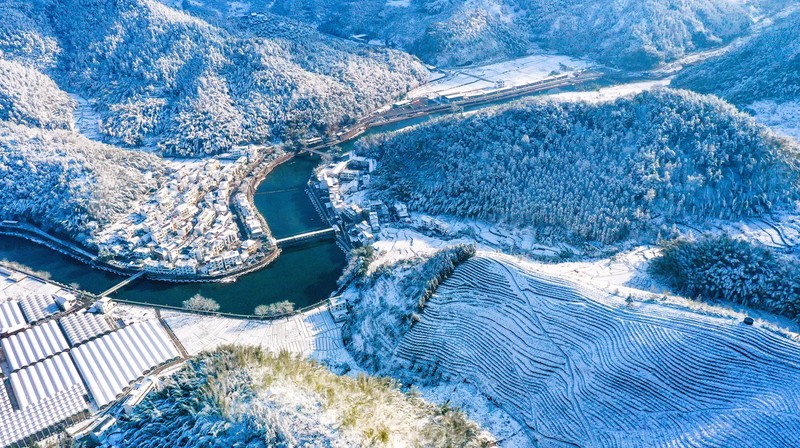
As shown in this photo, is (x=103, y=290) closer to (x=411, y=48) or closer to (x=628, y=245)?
Answer: (x=628, y=245)

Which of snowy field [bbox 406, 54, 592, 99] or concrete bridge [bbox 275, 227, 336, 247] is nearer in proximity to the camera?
concrete bridge [bbox 275, 227, 336, 247]

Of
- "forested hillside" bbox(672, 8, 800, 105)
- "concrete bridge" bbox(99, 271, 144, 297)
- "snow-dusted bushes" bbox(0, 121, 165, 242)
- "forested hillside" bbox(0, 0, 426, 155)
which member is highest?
"forested hillside" bbox(0, 0, 426, 155)

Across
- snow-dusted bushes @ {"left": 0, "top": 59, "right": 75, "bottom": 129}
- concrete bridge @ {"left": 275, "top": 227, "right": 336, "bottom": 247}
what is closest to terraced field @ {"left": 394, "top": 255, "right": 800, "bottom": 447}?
concrete bridge @ {"left": 275, "top": 227, "right": 336, "bottom": 247}

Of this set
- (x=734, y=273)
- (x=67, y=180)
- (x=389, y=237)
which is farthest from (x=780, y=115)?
(x=67, y=180)

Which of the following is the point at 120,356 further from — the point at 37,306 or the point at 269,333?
the point at 37,306

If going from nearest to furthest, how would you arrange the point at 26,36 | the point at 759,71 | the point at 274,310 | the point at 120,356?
the point at 120,356 → the point at 274,310 → the point at 759,71 → the point at 26,36

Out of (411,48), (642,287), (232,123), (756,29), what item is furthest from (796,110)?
(232,123)

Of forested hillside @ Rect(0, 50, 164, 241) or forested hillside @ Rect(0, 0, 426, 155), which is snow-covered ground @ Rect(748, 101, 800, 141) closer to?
forested hillside @ Rect(0, 0, 426, 155)

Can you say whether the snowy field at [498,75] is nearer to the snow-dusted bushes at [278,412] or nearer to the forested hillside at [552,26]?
the forested hillside at [552,26]
